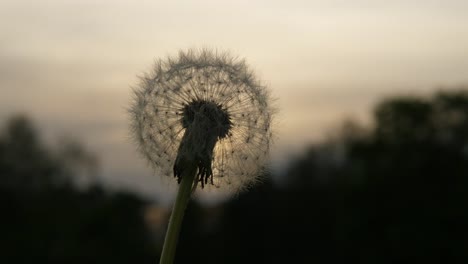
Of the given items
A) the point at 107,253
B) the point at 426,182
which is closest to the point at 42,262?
the point at 107,253

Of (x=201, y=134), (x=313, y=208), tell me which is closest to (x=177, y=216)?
(x=201, y=134)

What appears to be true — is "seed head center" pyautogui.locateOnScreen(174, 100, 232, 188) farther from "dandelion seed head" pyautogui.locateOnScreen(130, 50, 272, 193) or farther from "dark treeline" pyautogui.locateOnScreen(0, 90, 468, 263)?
"dark treeline" pyautogui.locateOnScreen(0, 90, 468, 263)

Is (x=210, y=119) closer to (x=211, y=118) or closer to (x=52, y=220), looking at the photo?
(x=211, y=118)

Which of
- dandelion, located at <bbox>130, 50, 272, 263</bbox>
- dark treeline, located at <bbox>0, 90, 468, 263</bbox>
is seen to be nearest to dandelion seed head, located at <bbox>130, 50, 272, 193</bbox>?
dandelion, located at <bbox>130, 50, 272, 263</bbox>

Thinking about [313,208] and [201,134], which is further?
[313,208]

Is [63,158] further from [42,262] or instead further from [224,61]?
[224,61]

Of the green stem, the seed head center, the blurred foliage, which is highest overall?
the blurred foliage

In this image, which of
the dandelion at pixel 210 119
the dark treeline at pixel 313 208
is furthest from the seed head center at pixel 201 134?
the dark treeline at pixel 313 208
